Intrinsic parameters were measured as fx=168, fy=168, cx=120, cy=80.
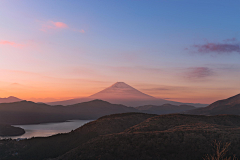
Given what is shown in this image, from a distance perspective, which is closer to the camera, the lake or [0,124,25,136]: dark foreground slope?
the lake

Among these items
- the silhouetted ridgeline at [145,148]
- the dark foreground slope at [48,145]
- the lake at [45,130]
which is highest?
the silhouetted ridgeline at [145,148]

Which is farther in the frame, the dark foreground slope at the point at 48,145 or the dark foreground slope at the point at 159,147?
the dark foreground slope at the point at 48,145

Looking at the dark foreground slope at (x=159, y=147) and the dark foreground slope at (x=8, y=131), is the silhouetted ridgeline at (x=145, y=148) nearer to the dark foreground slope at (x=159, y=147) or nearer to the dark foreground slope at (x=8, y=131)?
the dark foreground slope at (x=159, y=147)

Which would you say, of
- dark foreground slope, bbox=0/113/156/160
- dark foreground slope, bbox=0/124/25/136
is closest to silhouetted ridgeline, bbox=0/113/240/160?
dark foreground slope, bbox=0/113/156/160

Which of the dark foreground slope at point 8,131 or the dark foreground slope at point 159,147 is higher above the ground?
the dark foreground slope at point 159,147

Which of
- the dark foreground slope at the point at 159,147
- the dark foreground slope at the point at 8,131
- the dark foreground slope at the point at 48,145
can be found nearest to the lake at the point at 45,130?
the dark foreground slope at the point at 8,131

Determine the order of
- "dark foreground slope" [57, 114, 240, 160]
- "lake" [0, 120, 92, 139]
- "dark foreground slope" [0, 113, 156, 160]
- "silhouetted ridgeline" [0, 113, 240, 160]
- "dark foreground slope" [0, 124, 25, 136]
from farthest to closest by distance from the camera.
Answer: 1. "dark foreground slope" [0, 124, 25, 136]
2. "lake" [0, 120, 92, 139]
3. "dark foreground slope" [0, 113, 156, 160]
4. "silhouetted ridgeline" [0, 113, 240, 160]
5. "dark foreground slope" [57, 114, 240, 160]

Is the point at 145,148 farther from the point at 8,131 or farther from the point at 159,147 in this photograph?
the point at 8,131

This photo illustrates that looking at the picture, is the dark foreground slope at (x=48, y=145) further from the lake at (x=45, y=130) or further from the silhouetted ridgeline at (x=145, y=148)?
the lake at (x=45, y=130)

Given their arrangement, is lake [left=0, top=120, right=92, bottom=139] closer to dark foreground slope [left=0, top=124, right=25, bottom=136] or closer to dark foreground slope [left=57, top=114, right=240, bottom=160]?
dark foreground slope [left=0, top=124, right=25, bottom=136]

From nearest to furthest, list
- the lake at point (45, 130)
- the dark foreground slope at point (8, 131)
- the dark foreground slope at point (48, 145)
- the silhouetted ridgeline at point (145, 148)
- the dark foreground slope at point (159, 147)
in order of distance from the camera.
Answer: the dark foreground slope at point (159, 147), the silhouetted ridgeline at point (145, 148), the dark foreground slope at point (48, 145), the lake at point (45, 130), the dark foreground slope at point (8, 131)

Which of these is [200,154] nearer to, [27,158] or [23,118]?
[27,158]

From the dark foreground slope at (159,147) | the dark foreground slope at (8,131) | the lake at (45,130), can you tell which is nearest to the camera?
the dark foreground slope at (159,147)
